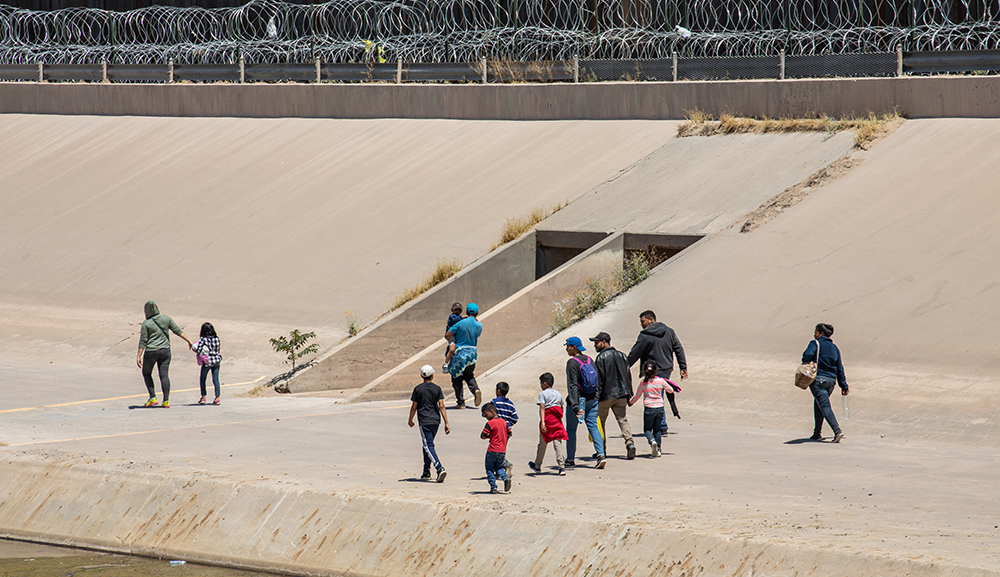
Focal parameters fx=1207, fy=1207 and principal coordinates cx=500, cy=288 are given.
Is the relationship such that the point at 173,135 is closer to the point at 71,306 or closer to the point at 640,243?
the point at 71,306

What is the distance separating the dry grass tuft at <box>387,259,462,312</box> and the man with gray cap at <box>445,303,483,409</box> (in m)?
3.14

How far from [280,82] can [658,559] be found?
74.4 ft

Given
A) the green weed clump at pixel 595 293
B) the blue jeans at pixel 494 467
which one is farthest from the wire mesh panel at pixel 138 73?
the blue jeans at pixel 494 467

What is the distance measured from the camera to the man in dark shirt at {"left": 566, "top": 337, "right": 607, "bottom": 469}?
36.7ft

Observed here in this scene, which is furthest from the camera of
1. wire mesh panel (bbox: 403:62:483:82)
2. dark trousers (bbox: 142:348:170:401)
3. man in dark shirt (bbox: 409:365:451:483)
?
wire mesh panel (bbox: 403:62:483:82)

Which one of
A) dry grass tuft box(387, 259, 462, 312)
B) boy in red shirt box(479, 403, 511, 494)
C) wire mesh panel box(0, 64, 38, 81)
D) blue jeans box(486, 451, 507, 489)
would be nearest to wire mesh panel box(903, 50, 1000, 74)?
dry grass tuft box(387, 259, 462, 312)

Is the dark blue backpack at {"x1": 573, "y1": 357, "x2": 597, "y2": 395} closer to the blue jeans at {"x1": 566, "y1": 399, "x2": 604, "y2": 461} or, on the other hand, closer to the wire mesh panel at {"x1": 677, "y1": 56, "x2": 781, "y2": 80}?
the blue jeans at {"x1": 566, "y1": 399, "x2": 604, "y2": 461}

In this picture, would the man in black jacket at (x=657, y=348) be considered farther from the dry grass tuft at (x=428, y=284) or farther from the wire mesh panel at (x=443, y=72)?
the wire mesh panel at (x=443, y=72)

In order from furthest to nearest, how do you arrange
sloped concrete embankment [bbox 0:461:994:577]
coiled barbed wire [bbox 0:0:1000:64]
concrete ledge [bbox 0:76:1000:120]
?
coiled barbed wire [bbox 0:0:1000:64]
concrete ledge [bbox 0:76:1000:120]
sloped concrete embankment [bbox 0:461:994:577]

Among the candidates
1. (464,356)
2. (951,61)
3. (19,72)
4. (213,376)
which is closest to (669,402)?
(464,356)

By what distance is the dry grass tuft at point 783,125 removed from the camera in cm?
1895

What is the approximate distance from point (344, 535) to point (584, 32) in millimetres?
17919

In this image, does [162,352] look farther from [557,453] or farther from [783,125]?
[783,125]

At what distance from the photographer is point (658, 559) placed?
8367 mm
